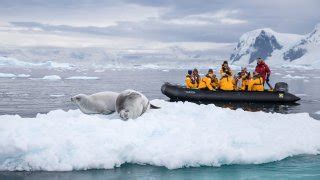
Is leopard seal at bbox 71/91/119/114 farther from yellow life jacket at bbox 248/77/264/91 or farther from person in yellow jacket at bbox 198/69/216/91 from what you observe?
yellow life jacket at bbox 248/77/264/91

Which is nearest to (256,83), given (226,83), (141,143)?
(226,83)

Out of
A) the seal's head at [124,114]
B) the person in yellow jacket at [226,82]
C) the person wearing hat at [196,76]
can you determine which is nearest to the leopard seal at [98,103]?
the seal's head at [124,114]

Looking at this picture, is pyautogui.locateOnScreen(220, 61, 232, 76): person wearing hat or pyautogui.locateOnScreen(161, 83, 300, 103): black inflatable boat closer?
pyautogui.locateOnScreen(220, 61, 232, 76): person wearing hat

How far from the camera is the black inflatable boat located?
54.1 ft

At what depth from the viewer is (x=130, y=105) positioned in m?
8.98

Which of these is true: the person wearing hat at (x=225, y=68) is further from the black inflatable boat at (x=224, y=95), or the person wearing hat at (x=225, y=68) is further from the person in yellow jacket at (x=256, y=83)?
the person in yellow jacket at (x=256, y=83)

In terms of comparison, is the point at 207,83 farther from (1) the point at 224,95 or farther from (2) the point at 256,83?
(2) the point at 256,83

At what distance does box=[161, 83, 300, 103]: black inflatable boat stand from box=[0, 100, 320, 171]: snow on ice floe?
7403 millimetres

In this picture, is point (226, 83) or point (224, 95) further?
point (226, 83)

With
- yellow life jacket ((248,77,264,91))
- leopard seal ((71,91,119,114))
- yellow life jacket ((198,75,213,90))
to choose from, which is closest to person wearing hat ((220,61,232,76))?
yellow life jacket ((198,75,213,90))

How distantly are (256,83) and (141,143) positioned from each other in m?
10.5

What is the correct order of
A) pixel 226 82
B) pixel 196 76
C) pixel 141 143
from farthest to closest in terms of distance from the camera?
pixel 196 76, pixel 226 82, pixel 141 143

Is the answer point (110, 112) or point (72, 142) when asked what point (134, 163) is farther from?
point (110, 112)

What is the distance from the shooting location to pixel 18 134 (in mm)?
7402
